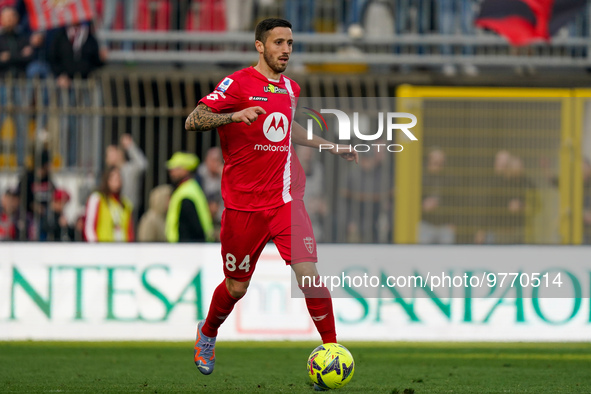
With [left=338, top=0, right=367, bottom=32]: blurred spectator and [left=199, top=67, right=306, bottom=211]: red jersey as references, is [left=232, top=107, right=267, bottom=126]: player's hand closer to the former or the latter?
[left=199, top=67, right=306, bottom=211]: red jersey

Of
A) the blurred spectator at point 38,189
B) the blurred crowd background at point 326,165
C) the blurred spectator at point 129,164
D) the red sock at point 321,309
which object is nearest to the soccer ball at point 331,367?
the red sock at point 321,309

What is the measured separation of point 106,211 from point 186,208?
0.87m

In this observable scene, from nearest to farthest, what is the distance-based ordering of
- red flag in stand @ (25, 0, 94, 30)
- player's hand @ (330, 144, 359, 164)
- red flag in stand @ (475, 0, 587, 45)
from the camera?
player's hand @ (330, 144, 359, 164)
red flag in stand @ (25, 0, 94, 30)
red flag in stand @ (475, 0, 587, 45)

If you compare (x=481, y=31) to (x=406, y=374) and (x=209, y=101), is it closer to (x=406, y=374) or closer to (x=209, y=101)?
(x=406, y=374)

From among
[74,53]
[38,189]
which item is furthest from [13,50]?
[38,189]

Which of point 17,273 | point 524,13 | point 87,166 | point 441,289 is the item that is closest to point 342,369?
point 441,289

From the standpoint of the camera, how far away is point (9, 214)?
1126 centimetres

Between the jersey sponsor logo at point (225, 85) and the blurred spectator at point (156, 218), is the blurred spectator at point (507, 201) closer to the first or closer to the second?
the blurred spectator at point (156, 218)

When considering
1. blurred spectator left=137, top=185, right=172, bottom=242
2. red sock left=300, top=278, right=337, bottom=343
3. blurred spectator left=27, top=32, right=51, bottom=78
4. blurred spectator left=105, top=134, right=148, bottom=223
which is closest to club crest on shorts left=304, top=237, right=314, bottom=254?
red sock left=300, top=278, right=337, bottom=343

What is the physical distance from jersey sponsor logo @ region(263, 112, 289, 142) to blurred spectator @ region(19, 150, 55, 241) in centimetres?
526

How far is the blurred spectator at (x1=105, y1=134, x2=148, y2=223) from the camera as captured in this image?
11.4 metres

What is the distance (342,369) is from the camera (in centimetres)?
622

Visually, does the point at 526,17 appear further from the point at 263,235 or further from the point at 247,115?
the point at 247,115

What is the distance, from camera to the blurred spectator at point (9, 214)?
36.9 ft
